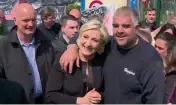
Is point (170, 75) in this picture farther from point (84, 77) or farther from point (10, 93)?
point (10, 93)

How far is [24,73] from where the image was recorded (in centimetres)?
432

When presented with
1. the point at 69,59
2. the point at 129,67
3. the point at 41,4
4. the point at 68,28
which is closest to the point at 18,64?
the point at 69,59

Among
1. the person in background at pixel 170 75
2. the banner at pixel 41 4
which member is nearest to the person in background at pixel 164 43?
the person in background at pixel 170 75

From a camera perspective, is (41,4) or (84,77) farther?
(41,4)

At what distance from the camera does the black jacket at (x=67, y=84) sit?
11.5 ft

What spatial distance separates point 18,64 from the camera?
4.34 meters

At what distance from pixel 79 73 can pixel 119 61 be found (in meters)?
0.36

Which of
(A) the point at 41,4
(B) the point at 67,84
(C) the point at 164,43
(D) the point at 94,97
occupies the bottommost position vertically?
(A) the point at 41,4

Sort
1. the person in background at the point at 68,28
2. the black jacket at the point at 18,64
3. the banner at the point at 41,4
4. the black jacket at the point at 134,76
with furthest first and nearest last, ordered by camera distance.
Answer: the banner at the point at 41,4
the person in background at the point at 68,28
the black jacket at the point at 18,64
the black jacket at the point at 134,76

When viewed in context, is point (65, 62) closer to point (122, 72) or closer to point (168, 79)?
point (122, 72)

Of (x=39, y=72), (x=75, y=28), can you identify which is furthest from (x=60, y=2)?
(x=39, y=72)

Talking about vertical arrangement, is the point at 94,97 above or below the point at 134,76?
below

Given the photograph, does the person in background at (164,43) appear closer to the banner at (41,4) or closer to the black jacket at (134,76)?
the black jacket at (134,76)

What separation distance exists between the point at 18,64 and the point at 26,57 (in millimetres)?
117
